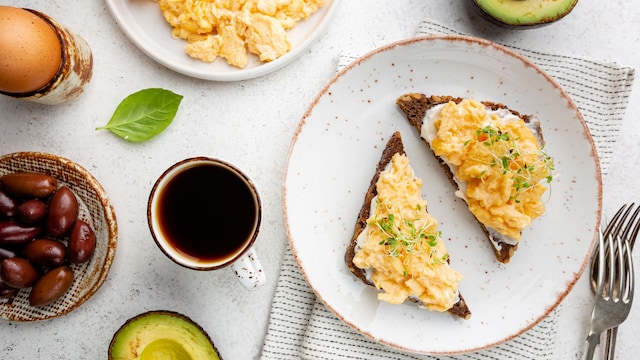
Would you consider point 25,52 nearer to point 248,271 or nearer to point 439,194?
point 248,271

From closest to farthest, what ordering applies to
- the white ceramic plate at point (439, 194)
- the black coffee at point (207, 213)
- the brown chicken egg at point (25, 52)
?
the brown chicken egg at point (25, 52) < the black coffee at point (207, 213) < the white ceramic plate at point (439, 194)

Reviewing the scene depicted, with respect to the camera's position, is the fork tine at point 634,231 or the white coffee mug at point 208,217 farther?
the fork tine at point 634,231

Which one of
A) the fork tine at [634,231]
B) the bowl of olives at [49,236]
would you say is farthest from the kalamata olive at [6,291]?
the fork tine at [634,231]

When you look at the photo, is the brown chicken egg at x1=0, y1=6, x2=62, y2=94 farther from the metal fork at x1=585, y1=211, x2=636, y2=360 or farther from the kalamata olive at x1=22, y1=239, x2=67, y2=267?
the metal fork at x1=585, y1=211, x2=636, y2=360

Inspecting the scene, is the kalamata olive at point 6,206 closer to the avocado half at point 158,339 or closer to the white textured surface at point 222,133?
the white textured surface at point 222,133

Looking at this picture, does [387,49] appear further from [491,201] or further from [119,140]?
[119,140]

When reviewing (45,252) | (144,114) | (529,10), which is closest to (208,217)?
(144,114)

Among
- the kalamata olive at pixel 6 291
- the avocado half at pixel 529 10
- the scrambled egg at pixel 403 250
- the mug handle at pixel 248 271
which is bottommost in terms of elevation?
the kalamata olive at pixel 6 291

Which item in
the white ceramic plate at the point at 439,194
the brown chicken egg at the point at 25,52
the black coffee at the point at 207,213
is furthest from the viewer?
the white ceramic plate at the point at 439,194
